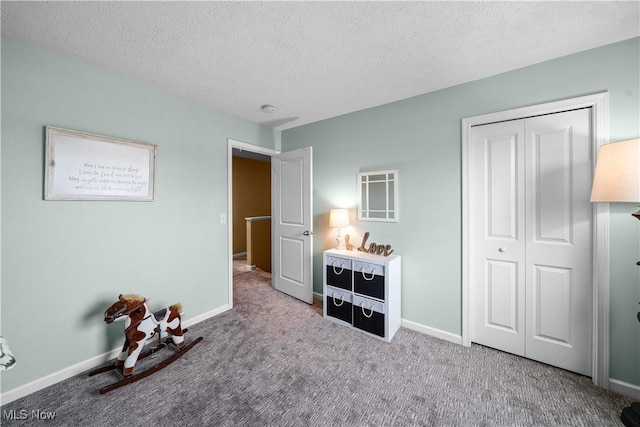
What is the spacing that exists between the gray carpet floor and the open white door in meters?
0.98

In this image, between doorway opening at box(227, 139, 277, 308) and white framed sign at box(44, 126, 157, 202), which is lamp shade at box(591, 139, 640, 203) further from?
doorway opening at box(227, 139, 277, 308)

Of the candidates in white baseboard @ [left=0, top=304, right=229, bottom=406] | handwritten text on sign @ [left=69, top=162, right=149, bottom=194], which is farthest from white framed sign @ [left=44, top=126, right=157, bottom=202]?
white baseboard @ [left=0, top=304, right=229, bottom=406]

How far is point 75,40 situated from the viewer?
161 cm

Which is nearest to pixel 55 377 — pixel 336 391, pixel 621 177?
pixel 336 391

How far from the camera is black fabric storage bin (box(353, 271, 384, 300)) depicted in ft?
7.62

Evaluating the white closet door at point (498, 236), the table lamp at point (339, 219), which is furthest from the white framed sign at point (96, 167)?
the white closet door at point (498, 236)

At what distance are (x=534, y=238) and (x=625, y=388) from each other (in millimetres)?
1066

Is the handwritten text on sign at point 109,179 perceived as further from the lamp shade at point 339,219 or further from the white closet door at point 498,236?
the white closet door at point 498,236

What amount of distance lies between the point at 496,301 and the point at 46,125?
3714 millimetres

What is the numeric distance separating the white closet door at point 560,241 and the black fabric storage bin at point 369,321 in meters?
1.15

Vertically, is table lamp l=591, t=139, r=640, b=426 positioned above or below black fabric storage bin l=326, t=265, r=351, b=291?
above

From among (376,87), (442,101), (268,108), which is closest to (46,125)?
(268,108)

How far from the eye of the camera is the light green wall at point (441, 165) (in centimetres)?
162

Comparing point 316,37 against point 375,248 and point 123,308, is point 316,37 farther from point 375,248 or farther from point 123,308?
point 123,308
